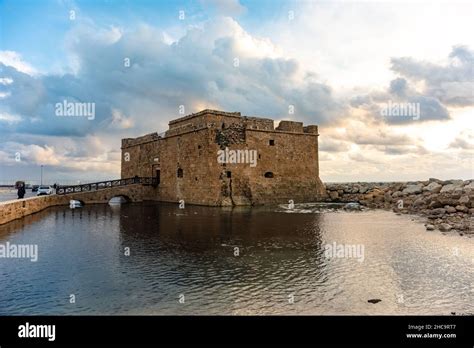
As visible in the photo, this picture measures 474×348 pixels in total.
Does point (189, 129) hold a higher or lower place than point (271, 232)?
higher

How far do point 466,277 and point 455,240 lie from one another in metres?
4.21

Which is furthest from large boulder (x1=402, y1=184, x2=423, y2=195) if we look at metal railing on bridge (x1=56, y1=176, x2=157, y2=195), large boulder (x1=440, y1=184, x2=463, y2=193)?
metal railing on bridge (x1=56, y1=176, x2=157, y2=195)

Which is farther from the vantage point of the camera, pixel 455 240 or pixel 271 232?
pixel 271 232

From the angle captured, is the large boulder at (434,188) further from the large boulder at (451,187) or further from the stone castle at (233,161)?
the stone castle at (233,161)

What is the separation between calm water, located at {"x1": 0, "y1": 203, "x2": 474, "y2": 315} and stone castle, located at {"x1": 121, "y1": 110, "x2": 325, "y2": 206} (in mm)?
10009

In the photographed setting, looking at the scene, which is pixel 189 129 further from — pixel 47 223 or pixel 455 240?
pixel 455 240

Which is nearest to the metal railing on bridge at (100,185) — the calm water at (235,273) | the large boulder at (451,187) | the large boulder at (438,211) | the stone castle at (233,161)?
the stone castle at (233,161)

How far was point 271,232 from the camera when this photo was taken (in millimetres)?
11531

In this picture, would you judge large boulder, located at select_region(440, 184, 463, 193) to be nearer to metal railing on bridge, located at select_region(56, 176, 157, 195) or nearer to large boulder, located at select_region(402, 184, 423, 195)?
large boulder, located at select_region(402, 184, 423, 195)

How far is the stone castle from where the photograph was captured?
21.7m
